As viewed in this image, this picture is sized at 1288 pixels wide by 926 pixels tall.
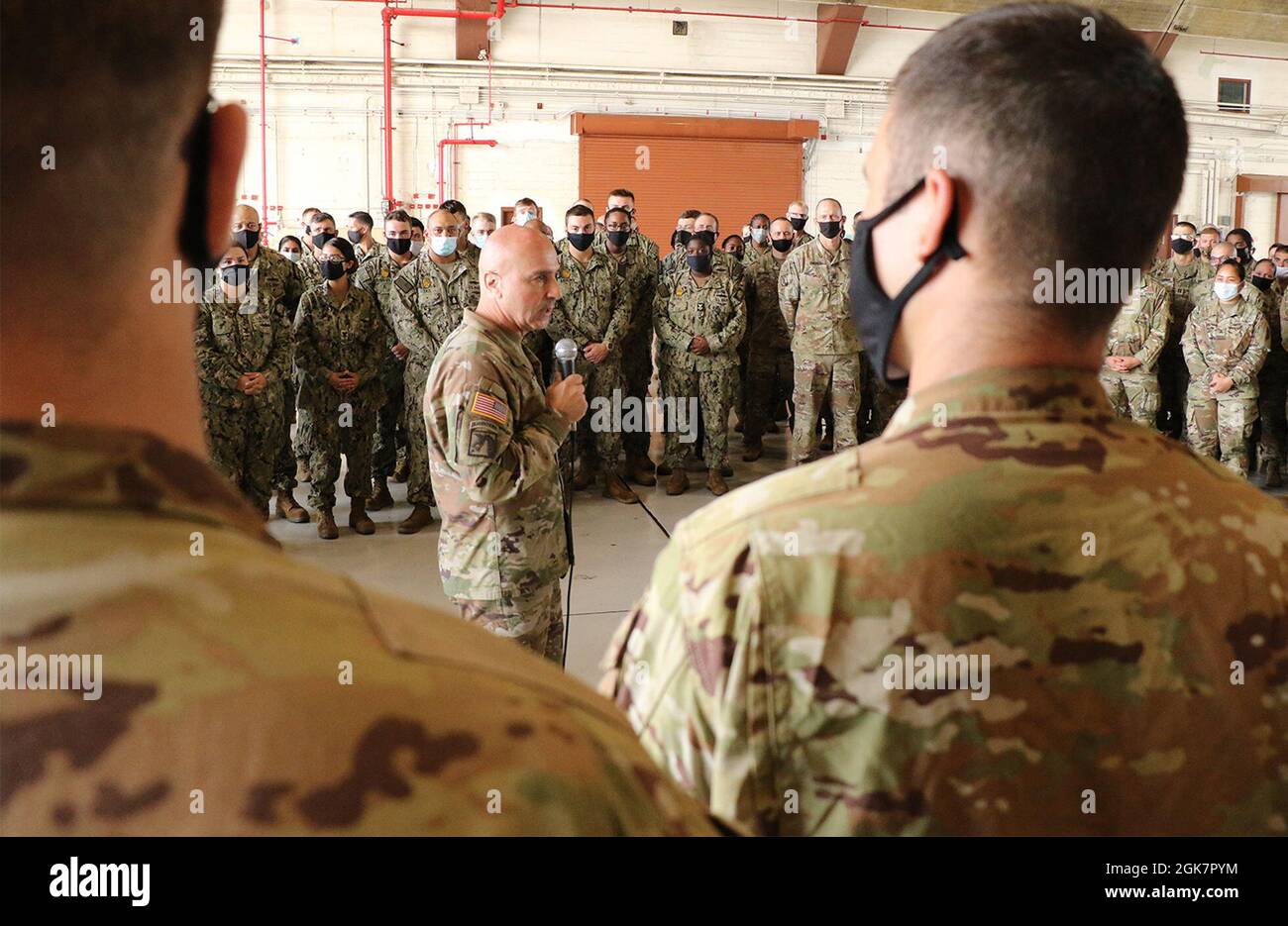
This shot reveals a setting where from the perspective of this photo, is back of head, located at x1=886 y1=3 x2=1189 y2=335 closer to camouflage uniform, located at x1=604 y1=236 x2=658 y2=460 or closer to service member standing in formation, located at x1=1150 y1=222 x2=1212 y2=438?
camouflage uniform, located at x1=604 y1=236 x2=658 y2=460

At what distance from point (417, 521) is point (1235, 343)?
5.43 m

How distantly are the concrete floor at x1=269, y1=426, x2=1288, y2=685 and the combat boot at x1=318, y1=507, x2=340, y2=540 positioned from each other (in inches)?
2.4

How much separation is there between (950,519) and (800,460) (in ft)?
20.8

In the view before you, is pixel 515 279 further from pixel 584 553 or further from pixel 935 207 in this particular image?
pixel 584 553

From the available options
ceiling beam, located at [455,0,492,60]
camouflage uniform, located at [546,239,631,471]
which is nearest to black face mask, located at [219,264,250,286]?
camouflage uniform, located at [546,239,631,471]

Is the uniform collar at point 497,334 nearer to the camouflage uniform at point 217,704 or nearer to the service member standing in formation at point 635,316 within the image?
the camouflage uniform at point 217,704

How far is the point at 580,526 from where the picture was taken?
5770mm

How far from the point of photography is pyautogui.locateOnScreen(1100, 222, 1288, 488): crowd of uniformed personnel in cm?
685

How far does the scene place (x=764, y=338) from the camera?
26.7ft

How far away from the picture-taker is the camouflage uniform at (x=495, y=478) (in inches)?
101

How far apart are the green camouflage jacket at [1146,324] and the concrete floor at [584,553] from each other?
48.0 inches

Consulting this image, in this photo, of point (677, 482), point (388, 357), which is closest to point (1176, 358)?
point (677, 482)
